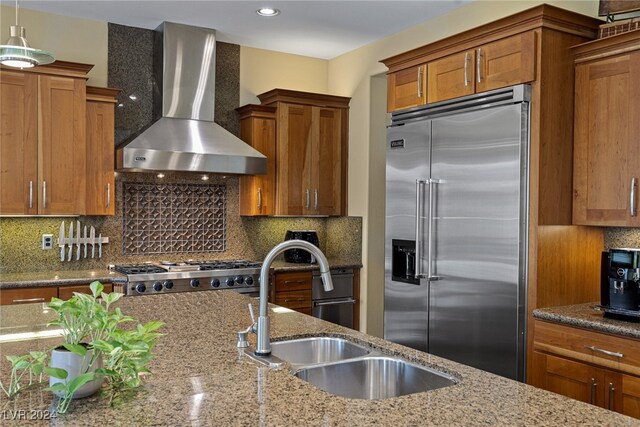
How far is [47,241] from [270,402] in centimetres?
353

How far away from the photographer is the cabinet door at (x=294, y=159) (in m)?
5.00

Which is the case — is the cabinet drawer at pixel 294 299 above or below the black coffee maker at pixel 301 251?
below

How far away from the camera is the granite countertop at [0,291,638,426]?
129 cm

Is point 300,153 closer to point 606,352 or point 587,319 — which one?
point 587,319

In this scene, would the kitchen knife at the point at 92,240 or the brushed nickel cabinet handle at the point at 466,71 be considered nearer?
the brushed nickel cabinet handle at the point at 466,71

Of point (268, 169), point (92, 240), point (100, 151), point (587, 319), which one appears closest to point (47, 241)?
point (92, 240)

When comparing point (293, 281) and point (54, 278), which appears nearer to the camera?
point (54, 278)

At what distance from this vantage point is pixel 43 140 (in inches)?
157

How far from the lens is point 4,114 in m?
3.84

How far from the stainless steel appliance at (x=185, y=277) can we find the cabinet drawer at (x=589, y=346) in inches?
90.7

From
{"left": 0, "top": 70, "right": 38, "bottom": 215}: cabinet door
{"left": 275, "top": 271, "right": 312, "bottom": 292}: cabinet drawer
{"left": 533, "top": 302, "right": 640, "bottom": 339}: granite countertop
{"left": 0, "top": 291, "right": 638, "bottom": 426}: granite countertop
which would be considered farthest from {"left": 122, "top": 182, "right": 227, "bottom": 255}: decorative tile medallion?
{"left": 533, "top": 302, "right": 640, "bottom": 339}: granite countertop

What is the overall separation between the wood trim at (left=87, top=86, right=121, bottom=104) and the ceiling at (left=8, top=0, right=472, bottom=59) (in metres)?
0.61

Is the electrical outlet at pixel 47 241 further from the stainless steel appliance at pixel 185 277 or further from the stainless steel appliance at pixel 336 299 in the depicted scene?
the stainless steel appliance at pixel 336 299

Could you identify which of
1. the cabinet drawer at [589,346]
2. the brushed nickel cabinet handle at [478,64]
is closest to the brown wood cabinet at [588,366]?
the cabinet drawer at [589,346]
